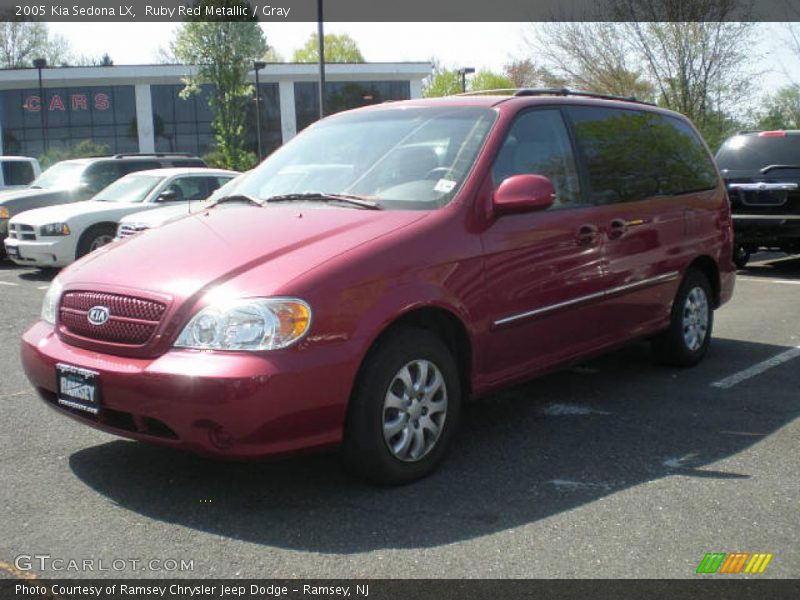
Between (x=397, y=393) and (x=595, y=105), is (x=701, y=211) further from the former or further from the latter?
(x=397, y=393)

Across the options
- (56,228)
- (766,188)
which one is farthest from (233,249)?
(766,188)

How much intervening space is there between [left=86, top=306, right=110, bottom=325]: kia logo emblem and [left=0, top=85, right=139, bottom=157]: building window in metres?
48.6

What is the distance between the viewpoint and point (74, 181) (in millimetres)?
14414

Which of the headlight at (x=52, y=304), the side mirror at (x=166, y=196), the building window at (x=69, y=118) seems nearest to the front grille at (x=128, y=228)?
the side mirror at (x=166, y=196)

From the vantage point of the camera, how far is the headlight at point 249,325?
3.54 meters

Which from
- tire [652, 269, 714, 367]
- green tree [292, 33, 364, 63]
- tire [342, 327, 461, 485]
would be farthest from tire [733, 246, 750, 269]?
green tree [292, 33, 364, 63]

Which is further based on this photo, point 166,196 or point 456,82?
point 456,82

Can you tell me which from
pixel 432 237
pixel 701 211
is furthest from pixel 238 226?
pixel 701 211

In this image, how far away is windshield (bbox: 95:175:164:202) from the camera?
496 inches

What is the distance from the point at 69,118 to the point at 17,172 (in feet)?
115

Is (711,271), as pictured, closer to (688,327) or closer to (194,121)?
(688,327)

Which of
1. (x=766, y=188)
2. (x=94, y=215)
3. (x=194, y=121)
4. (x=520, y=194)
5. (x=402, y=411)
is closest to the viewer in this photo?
(x=402, y=411)

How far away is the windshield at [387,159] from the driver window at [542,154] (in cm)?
17
